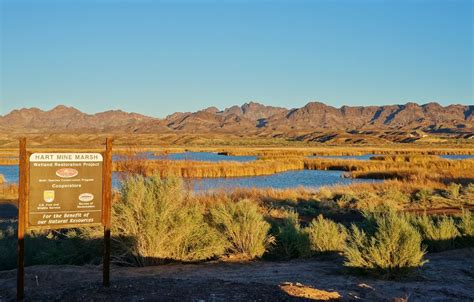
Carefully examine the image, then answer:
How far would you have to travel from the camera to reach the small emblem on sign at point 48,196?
7688 mm

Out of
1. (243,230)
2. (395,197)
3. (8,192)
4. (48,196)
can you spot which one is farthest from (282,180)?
(48,196)

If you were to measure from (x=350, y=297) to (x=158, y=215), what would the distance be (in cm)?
457

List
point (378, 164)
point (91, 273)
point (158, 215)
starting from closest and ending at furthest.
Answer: point (91, 273)
point (158, 215)
point (378, 164)

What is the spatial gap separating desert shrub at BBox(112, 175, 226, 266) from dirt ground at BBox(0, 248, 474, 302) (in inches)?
18.9

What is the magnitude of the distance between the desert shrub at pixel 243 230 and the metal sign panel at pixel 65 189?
4.30 metres

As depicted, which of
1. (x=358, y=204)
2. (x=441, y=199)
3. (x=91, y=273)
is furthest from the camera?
(x=441, y=199)

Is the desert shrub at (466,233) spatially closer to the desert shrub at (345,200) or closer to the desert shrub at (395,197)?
the desert shrub at (345,200)

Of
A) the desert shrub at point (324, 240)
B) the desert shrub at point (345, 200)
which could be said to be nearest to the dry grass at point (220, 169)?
the desert shrub at point (345, 200)

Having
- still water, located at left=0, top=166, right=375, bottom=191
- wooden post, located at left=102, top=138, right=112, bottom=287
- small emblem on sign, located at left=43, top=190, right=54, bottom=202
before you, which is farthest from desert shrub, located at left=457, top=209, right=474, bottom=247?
still water, located at left=0, top=166, right=375, bottom=191

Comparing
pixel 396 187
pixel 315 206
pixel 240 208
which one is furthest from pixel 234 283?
pixel 396 187

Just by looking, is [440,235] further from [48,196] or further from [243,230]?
[48,196]

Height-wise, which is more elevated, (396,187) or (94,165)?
(94,165)

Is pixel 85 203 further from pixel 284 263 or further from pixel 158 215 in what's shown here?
pixel 284 263

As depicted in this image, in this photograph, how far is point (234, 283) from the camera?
8055 millimetres
